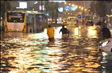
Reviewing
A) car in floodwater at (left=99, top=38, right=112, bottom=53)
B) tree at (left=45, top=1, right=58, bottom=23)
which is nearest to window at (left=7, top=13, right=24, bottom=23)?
car in floodwater at (left=99, top=38, right=112, bottom=53)

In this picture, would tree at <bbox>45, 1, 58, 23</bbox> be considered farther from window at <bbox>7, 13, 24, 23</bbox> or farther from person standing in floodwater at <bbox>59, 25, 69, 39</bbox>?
person standing in floodwater at <bbox>59, 25, 69, 39</bbox>

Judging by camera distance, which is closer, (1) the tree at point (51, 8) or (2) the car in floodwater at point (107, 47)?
(2) the car in floodwater at point (107, 47)

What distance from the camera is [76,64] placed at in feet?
36.9

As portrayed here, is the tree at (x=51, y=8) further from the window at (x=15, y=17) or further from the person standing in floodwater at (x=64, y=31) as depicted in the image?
the person standing in floodwater at (x=64, y=31)

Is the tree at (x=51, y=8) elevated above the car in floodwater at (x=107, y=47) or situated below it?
above

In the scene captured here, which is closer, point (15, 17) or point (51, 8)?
point (15, 17)

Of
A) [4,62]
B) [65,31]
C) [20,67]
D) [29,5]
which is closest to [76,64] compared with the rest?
[20,67]

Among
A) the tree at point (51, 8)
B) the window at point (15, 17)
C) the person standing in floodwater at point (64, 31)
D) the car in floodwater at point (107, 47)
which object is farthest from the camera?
the tree at point (51, 8)

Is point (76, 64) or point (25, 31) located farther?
point (25, 31)

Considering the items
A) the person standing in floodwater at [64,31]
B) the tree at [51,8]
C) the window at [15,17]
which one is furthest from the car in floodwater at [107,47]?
the tree at [51,8]

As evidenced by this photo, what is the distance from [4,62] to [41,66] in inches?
82.2

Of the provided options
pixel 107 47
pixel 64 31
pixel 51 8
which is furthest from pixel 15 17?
pixel 51 8

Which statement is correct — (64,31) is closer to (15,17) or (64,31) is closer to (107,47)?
(107,47)

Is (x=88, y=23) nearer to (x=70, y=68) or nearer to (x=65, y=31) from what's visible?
(x=65, y=31)
